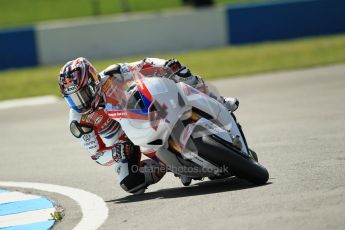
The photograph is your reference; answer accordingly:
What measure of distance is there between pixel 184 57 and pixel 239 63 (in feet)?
9.17

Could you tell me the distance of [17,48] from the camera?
2422 centimetres

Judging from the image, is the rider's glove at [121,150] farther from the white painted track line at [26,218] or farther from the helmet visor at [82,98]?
the white painted track line at [26,218]

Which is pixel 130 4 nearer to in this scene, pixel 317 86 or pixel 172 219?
pixel 317 86

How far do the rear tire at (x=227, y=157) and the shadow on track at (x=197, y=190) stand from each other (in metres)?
0.18

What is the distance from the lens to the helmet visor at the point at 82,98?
7.54 meters

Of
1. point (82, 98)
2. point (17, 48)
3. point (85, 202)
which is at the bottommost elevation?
point (17, 48)

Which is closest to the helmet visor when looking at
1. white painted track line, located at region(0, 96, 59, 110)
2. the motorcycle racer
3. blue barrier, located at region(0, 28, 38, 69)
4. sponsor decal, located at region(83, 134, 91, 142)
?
the motorcycle racer

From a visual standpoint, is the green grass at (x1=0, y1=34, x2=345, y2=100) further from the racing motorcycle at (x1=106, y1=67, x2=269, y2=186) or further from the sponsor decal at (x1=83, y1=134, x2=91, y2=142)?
the racing motorcycle at (x1=106, y1=67, x2=269, y2=186)

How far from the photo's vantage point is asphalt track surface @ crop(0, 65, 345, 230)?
5879mm

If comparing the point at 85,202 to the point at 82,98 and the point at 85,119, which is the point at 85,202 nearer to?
the point at 85,119

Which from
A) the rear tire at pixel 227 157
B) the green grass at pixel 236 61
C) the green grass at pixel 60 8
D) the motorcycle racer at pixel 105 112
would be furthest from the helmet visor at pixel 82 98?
the green grass at pixel 60 8

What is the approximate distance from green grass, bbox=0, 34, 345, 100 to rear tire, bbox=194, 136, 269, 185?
12.0 metres

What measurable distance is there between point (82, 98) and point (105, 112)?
26cm

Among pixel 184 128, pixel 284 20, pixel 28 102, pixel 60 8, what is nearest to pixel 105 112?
pixel 184 128
